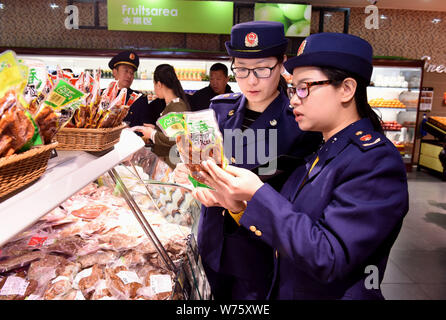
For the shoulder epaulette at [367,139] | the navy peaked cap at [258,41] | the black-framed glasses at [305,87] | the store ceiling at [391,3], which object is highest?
the store ceiling at [391,3]

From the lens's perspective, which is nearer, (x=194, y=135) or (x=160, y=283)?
(x=194, y=135)

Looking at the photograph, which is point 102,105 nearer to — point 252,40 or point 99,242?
point 99,242

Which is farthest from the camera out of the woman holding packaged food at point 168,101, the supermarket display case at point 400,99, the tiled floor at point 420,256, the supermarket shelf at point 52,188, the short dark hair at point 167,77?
the supermarket display case at point 400,99

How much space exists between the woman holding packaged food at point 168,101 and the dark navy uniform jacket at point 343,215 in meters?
2.34

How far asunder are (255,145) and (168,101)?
2.08 m

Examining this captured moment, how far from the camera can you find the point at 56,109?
119cm

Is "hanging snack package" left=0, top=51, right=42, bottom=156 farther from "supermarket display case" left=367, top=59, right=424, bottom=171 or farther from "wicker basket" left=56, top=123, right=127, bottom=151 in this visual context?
"supermarket display case" left=367, top=59, right=424, bottom=171

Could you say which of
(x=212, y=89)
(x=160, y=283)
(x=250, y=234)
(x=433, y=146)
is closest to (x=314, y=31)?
(x=433, y=146)

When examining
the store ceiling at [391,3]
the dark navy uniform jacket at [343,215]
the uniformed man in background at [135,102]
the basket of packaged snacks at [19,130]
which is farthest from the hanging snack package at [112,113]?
the store ceiling at [391,3]

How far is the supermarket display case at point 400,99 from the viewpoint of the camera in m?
7.68

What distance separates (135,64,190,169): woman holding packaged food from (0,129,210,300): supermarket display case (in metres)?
1.36

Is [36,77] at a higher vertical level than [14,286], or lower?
higher

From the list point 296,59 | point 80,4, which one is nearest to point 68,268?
point 296,59

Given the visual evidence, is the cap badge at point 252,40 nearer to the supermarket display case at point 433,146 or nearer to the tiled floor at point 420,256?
the tiled floor at point 420,256
